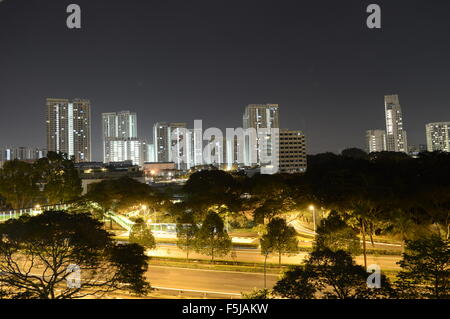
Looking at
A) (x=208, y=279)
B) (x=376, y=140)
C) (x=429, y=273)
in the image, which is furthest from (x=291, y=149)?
(x=376, y=140)

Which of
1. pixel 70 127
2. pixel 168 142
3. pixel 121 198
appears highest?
pixel 70 127

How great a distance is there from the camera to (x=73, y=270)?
4.74 metres

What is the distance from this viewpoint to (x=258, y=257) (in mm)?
10492

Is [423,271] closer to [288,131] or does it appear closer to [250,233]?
[250,233]

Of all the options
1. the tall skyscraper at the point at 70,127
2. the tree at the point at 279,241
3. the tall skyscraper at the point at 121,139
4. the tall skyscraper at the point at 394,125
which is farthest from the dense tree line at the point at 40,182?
the tall skyscraper at the point at 394,125

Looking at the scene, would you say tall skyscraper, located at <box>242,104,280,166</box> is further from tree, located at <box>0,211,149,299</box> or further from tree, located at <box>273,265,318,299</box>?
tree, located at <box>273,265,318,299</box>

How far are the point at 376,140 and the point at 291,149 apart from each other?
131 feet

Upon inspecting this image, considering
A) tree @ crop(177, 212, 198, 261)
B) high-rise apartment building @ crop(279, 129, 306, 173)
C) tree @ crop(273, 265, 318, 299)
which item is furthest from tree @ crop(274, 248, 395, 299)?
high-rise apartment building @ crop(279, 129, 306, 173)

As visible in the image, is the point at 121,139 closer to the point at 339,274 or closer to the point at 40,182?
the point at 40,182

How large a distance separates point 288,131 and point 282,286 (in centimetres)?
3907

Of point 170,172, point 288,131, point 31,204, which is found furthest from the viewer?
point 170,172

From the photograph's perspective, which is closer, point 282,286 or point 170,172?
point 282,286
